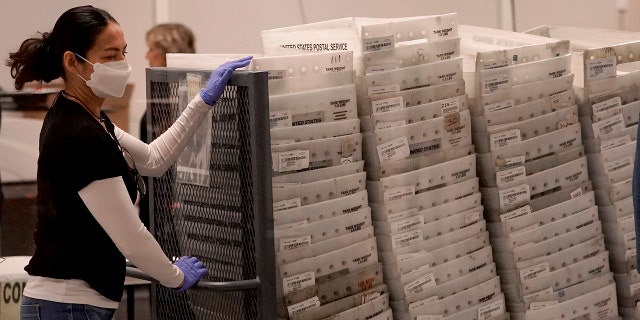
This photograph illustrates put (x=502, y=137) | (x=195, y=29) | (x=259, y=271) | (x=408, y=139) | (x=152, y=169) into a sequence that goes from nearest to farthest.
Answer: (x=259, y=271), (x=152, y=169), (x=408, y=139), (x=502, y=137), (x=195, y=29)

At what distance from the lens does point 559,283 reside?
13.7ft

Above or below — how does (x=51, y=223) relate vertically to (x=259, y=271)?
above

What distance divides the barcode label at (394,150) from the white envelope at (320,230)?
0.63 feet

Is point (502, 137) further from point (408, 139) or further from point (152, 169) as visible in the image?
point (152, 169)

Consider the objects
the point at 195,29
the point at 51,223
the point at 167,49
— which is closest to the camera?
the point at 51,223

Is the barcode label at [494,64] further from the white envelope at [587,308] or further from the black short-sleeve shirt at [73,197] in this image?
the black short-sleeve shirt at [73,197]

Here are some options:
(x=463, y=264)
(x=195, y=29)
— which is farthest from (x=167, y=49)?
(x=463, y=264)

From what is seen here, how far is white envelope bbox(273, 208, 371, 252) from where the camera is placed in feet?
11.2

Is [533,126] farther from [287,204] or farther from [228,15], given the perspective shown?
[228,15]

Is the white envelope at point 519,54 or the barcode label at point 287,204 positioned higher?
the white envelope at point 519,54

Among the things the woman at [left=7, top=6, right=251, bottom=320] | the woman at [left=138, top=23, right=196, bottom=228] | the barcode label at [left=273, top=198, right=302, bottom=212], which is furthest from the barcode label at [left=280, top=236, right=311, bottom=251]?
the woman at [left=138, top=23, right=196, bottom=228]

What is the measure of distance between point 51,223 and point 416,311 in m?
1.37

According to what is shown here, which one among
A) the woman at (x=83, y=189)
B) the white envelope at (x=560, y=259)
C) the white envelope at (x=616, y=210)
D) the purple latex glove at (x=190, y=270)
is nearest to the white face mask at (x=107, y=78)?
the woman at (x=83, y=189)

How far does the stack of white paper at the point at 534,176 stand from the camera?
13.1 ft
